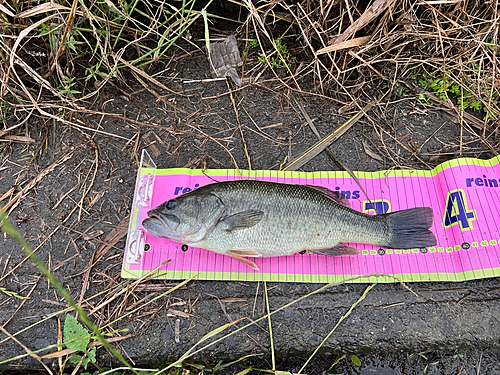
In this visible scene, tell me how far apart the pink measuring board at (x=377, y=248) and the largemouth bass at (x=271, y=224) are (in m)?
0.23

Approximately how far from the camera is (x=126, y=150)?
12.7 ft

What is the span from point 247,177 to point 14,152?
2.80 metres

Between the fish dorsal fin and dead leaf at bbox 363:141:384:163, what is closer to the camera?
the fish dorsal fin

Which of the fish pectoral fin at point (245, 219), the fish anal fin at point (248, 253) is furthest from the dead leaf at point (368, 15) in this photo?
the fish anal fin at point (248, 253)

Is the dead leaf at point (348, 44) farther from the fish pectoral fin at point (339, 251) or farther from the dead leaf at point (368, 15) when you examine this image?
the fish pectoral fin at point (339, 251)

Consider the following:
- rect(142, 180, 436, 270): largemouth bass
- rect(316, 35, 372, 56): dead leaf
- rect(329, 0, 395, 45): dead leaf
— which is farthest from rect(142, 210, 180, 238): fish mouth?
rect(329, 0, 395, 45): dead leaf

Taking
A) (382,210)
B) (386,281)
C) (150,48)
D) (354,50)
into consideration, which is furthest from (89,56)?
(386,281)

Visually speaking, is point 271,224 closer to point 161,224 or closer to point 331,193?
point 331,193

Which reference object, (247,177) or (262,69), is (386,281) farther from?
(262,69)

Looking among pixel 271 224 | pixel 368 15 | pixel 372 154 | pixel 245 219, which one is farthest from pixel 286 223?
pixel 368 15

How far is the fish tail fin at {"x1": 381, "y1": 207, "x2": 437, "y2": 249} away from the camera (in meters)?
3.29

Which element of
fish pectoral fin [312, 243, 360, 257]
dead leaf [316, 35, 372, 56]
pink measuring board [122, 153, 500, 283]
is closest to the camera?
fish pectoral fin [312, 243, 360, 257]

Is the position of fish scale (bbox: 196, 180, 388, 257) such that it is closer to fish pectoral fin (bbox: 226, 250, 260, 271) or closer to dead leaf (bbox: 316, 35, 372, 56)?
fish pectoral fin (bbox: 226, 250, 260, 271)

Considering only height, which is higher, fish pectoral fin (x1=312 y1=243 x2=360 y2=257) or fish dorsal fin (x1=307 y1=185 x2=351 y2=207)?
fish dorsal fin (x1=307 y1=185 x2=351 y2=207)
